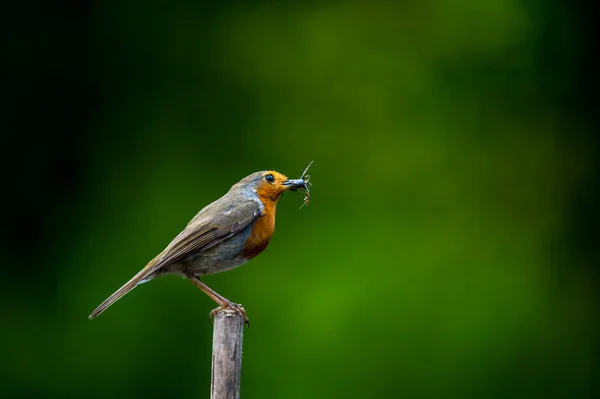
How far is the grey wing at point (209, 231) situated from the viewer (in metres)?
5.32

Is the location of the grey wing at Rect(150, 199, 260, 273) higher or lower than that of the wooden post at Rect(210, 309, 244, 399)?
higher

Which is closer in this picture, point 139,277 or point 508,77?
point 139,277

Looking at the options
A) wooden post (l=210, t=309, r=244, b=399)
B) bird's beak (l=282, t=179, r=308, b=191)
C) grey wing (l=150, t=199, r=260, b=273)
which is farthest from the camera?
bird's beak (l=282, t=179, r=308, b=191)

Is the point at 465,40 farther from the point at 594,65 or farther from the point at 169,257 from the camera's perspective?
the point at 169,257

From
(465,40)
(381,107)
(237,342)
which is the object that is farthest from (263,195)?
→ (465,40)

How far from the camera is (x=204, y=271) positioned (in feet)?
18.1

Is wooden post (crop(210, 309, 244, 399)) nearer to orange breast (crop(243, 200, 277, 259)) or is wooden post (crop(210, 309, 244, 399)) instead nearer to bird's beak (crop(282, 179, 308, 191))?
orange breast (crop(243, 200, 277, 259))

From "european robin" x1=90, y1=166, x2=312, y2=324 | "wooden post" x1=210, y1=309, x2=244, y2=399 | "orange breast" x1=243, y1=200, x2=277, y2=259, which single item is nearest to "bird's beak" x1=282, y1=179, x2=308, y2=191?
"european robin" x1=90, y1=166, x2=312, y2=324

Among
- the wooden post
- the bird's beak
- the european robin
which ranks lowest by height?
the wooden post

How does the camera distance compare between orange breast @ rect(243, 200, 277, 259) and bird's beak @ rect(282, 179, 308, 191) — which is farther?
bird's beak @ rect(282, 179, 308, 191)

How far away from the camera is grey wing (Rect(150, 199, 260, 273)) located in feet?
17.5

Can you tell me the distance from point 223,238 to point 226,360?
2.75 ft

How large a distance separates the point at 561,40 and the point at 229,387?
7.05m

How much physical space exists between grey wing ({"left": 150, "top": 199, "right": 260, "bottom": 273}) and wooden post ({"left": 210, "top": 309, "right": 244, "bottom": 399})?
57cm
